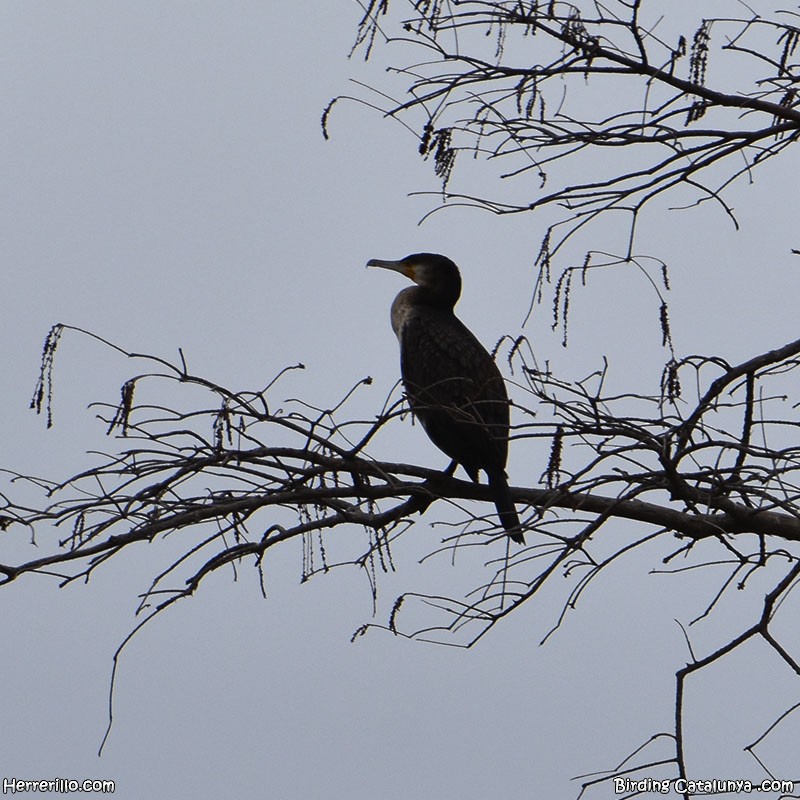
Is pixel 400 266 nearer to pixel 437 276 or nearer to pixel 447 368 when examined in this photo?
pixel 437 276

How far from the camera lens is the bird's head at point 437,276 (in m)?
6.09

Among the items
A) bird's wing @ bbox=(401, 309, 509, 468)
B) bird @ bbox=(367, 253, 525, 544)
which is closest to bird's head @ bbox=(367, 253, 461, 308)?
bird @ bbox=(367, 253, 525, 544)

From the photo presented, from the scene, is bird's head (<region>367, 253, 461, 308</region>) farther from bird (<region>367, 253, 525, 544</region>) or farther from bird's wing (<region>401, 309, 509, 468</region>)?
bird's wing (<region>401, 309, 509, 468</region>)

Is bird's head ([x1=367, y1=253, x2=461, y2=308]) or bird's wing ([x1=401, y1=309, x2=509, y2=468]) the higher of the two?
bird's head ([x1=367, y1=253, x2=461, y2=308])

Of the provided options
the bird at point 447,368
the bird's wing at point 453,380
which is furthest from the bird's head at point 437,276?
the bird's wing at point 453,380

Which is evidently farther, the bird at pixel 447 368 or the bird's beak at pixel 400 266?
the bird's beak at pixel 400 266

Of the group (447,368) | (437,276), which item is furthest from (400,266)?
(447,368)

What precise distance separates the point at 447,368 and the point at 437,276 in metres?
0.92

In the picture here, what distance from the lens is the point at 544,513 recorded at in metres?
2.87

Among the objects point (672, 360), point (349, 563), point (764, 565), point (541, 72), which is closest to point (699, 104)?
point (541, 72)

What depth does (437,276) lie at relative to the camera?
6.12 metres

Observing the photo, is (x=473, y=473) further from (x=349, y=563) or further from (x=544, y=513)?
(x=544, y=513)

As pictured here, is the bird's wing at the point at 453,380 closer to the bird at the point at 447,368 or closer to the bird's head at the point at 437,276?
the bird at the point at 447,368

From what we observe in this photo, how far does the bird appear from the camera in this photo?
473 cm
